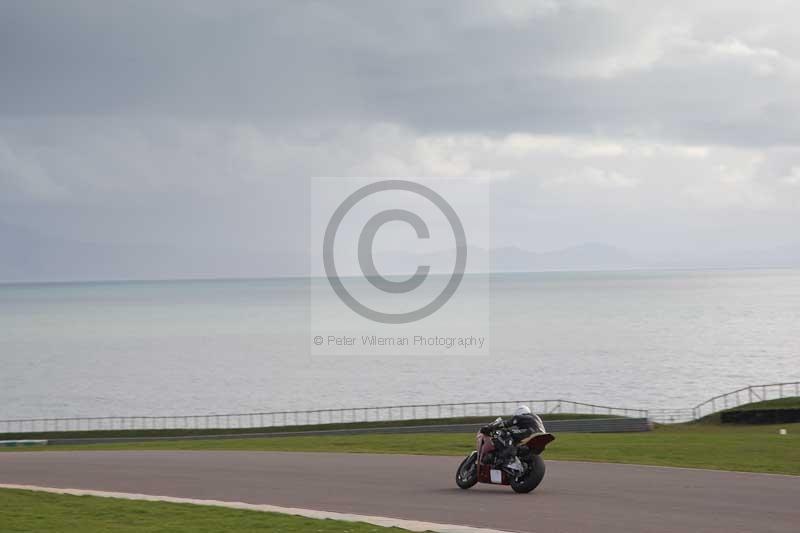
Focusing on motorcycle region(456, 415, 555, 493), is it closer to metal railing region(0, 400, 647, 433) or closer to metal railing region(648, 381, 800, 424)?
metal railing region(648, 381, 800, 424)

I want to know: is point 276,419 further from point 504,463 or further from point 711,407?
point 504,463

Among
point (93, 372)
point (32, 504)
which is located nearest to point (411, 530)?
point (32, 504)

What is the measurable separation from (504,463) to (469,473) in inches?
41.2

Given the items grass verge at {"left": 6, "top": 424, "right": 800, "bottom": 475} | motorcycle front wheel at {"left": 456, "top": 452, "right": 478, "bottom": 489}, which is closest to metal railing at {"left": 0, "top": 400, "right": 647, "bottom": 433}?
grass verge at {"left": 6, "top": 424, "right": 800, "bottom": 475}

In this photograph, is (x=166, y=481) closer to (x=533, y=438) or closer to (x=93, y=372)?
(x=533, y=438)

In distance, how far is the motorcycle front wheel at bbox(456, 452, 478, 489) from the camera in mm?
21172

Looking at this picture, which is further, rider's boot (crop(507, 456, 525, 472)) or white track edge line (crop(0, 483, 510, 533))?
rider's boot (crop(507, 456, 525, 472))

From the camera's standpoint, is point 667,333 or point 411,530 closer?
point 411,530

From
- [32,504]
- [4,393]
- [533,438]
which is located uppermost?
[533,438]

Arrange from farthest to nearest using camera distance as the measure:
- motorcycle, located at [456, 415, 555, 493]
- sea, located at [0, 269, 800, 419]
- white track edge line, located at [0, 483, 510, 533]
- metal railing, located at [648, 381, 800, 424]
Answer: sea, located at [0, 269, 800, 419] → metal railing, located at [648, 381, 800, 424] → motorcycle, located at [456, 415, 555, 493] → white track edge line, located at [0, 483, 510, 533]

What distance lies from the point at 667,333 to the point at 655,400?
3305 inches

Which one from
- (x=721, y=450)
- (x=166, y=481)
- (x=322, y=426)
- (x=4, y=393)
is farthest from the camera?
(x=4, y=393)

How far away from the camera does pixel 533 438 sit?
19906mm

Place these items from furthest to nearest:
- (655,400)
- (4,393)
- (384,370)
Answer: (384,370), (4,393), (655,400)
